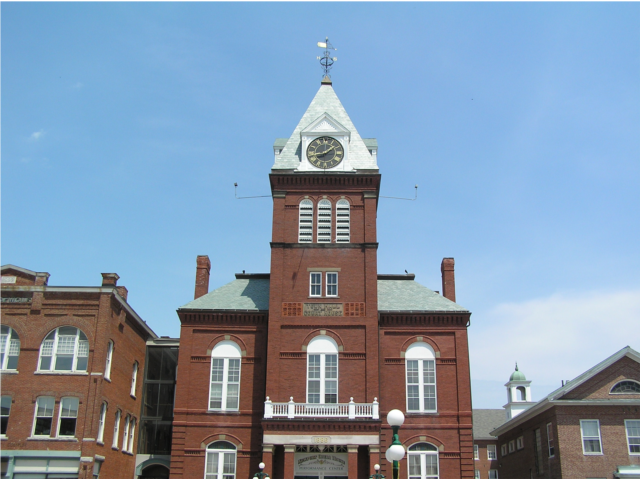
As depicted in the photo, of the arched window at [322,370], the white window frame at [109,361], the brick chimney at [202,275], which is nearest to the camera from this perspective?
the arched window at [322,370]

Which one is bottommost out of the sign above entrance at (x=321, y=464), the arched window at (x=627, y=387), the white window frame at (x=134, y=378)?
the sign above entrance at (x=321, y=464)

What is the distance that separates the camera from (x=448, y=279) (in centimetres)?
4334

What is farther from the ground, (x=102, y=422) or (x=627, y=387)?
(x=627, y=387)

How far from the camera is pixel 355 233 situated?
126 feet

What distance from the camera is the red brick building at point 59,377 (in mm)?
33469

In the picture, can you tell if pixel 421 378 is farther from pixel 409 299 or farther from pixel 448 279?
pixel 448 279

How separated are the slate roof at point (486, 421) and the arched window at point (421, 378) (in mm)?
31387

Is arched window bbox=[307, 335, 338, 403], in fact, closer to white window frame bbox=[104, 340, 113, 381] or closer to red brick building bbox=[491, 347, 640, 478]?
white window frame bbox=[104, 340, 113, 381]

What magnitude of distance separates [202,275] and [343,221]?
1046cm

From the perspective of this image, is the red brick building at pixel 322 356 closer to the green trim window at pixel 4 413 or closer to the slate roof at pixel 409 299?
the slate roof at pixel 409 299

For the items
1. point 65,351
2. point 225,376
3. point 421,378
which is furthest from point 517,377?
point 65,351

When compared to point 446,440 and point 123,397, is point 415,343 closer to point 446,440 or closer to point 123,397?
point 446,440

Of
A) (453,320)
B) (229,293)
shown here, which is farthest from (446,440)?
(229,293)

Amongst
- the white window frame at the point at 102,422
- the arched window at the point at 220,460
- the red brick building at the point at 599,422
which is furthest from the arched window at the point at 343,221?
the white window frame at the point at 102,422
